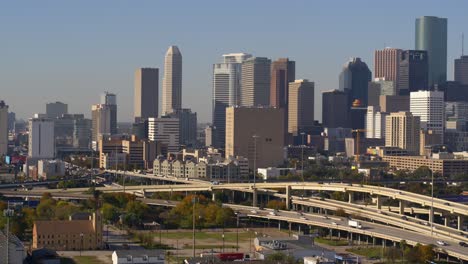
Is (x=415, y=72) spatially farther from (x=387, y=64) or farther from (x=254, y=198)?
(x=254, y=198)

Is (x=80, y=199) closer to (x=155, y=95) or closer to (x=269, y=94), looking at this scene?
(x=269, y=94)

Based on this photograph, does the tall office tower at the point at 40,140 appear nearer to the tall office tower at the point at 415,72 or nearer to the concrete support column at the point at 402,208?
the concrete support column at the point at 402,208

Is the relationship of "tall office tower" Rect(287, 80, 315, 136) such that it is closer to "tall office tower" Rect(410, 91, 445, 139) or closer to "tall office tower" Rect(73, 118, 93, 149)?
"tall office tower" Rect(410, 91, 445, 139)

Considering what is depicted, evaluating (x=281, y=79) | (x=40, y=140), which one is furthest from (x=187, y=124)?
(x=40, y=140)

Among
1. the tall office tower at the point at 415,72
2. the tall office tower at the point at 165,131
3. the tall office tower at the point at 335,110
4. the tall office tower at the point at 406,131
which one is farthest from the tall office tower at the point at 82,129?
the tall office tower at the point at 415,72

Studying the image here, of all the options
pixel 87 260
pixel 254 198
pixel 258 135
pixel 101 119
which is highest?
pixel 101 119

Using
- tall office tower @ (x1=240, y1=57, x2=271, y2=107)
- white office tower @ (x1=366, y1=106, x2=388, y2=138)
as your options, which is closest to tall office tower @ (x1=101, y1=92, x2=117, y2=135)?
tall office tower @ (x1=240, y1=57, x2=271, y2=107)

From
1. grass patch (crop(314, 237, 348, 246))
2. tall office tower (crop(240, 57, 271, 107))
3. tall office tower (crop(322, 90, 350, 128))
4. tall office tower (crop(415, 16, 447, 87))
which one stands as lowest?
grass patch (crop(314, 237, 348, 246))
